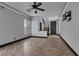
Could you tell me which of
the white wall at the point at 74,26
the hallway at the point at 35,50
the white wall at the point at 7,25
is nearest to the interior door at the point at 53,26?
the white wall at the point at 7,25

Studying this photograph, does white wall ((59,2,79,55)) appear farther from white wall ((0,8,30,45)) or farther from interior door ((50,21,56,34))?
interior door ((50,21,56,34))

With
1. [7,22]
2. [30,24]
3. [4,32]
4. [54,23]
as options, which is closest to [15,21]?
[7,22]

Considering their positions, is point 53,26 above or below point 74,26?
below

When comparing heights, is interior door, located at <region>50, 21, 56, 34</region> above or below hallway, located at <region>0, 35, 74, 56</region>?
below

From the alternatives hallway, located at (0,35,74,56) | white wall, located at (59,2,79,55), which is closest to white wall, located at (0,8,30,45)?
hallway, located at (0,35,74,56)

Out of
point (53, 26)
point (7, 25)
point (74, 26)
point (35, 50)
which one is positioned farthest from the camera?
point (53, 26)

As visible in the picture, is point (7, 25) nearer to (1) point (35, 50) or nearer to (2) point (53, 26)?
(1) point (35, 50)

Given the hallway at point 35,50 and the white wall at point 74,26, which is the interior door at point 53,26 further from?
the white wall at point 74,26

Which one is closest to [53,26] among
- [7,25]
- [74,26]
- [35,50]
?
[7,25]

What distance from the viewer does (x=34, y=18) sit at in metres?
9.67

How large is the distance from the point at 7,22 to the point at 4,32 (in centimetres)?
65

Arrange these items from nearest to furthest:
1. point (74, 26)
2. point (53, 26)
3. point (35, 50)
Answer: point (74, 26) < point (35, 50) < point (53, 26)

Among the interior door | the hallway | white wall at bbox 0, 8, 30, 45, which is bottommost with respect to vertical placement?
the interior door

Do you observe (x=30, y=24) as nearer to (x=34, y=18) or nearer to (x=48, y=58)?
(x=34, y=18)
